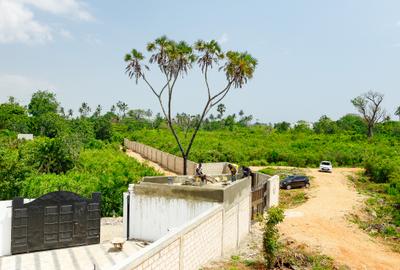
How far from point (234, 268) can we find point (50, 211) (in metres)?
8.12

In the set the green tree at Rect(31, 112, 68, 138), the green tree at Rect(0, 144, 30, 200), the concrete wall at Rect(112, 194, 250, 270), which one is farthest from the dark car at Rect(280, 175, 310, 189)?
the green tree at Rect(31, 112, 68, 138)

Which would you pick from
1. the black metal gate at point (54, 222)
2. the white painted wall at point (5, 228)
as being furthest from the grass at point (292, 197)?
the white painted wall at point (5, 228)

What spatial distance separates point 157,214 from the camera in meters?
16.2

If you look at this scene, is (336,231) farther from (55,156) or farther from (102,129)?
(102,129)

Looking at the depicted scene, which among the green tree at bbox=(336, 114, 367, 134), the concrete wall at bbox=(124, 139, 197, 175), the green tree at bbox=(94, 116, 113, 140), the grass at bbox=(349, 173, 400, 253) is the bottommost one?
the grass at bbox=(349, 173, 400, 253)

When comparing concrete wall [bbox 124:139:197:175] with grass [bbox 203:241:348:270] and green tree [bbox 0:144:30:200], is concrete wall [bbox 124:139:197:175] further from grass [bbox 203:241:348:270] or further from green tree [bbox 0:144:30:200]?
grass [bbox 203:241:348:270]

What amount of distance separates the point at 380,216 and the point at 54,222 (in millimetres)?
20807

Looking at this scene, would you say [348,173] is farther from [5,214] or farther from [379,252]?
[5,214]

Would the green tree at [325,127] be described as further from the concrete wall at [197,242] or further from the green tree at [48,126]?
the concrete wall at [197,242]

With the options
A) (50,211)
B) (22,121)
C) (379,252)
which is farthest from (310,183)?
(22,121)

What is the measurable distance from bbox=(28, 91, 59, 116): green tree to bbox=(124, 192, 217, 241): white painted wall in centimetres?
10276

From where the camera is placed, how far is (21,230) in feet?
50.3

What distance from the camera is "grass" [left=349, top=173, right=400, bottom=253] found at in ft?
70.5

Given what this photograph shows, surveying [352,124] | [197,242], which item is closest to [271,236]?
[197,242]
